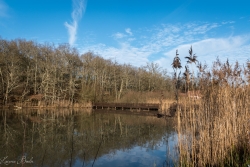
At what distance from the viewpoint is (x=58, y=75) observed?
3419cm

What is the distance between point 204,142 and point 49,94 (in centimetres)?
3065

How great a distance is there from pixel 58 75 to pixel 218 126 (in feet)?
108

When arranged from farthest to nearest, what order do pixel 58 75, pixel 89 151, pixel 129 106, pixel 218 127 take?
pixel 58 75, pixel 129 106, pixel 89 151, pixel 218 127

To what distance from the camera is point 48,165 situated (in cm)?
518

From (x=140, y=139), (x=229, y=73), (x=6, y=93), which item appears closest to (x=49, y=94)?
(x=6, y=93)

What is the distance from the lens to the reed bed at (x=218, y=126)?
397 cm

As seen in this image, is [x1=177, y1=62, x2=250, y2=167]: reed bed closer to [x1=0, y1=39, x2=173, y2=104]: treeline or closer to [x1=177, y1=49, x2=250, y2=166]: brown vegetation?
[x1=177, y1=49, x2=250, y2=166]: brown vegetation

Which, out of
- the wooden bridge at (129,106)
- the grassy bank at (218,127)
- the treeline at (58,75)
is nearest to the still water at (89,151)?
the grassy bank at (218,127)

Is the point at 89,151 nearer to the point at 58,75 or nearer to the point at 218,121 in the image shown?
the point at 218,121

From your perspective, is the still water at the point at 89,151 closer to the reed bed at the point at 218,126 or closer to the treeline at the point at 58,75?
the reed bed at the point at 218,126

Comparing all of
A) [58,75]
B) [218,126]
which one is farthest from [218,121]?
[58,75]

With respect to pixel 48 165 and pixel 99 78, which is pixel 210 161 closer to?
pixel 48 165

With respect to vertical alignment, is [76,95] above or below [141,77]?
below

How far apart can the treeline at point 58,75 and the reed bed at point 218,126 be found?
1012 inches
